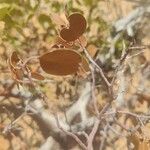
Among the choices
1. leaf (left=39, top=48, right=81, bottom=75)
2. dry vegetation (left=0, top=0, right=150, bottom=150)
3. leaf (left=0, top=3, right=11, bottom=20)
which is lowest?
dry vegetation (left=0, top=0, right=150, bottom=150)

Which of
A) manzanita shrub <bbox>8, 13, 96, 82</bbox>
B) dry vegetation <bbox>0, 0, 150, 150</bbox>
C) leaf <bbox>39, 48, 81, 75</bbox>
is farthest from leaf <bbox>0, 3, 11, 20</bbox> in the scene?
leaf <bbox>39, 48, 81, 75</bbox>

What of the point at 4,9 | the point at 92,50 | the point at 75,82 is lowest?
the point at 75,82

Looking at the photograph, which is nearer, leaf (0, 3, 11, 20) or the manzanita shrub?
the manzanita shrub

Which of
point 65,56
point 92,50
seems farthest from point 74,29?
point 92,50

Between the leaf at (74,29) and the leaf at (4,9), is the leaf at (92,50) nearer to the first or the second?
the leaf at (4,9)

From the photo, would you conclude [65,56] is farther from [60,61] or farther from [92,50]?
[92,50]

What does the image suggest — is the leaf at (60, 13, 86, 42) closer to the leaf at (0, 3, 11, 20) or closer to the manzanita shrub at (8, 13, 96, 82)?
the manzanita shrub at (8, 13, 96, 82)
